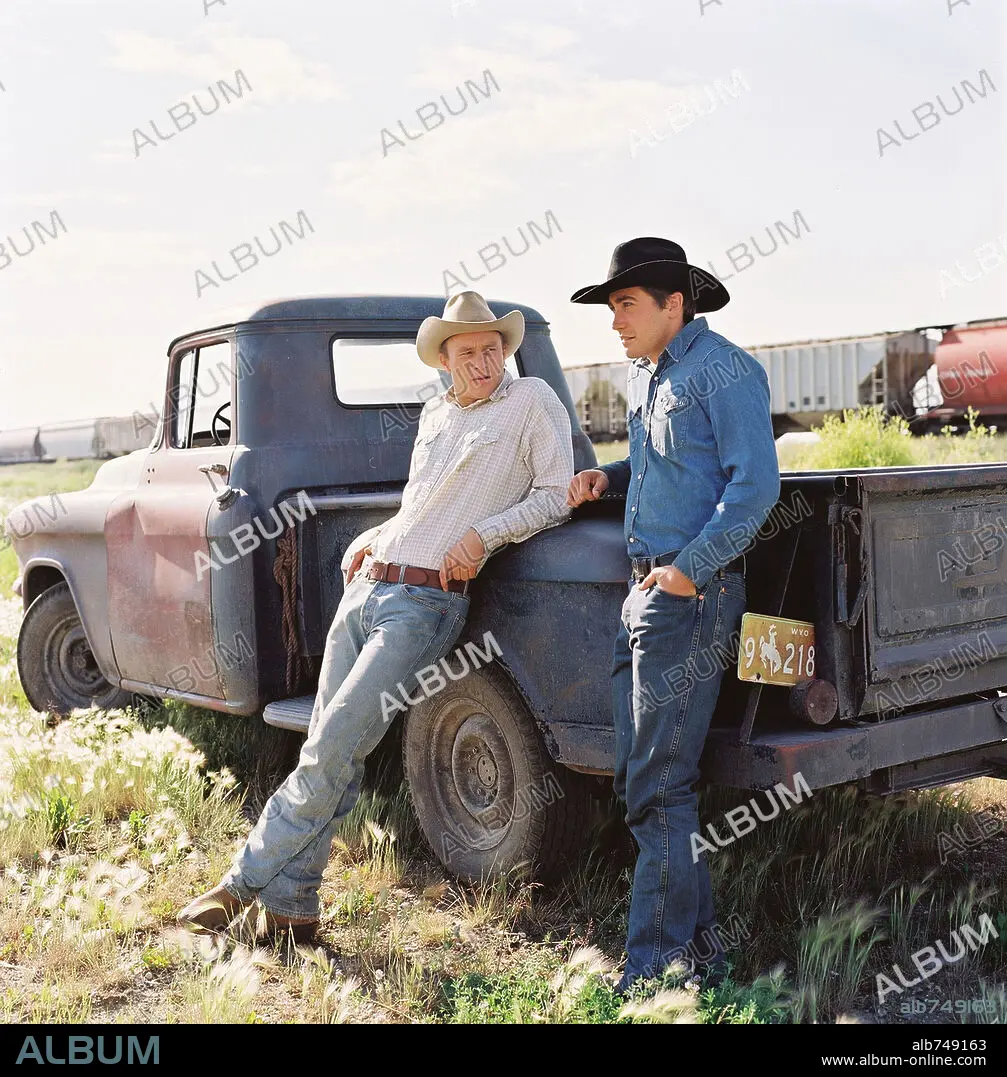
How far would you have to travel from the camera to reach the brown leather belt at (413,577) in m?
3.82

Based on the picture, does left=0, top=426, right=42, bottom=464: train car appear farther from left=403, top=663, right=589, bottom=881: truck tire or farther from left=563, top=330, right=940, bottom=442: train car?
left=403, top=663, right=589, bottom=881: truck tire

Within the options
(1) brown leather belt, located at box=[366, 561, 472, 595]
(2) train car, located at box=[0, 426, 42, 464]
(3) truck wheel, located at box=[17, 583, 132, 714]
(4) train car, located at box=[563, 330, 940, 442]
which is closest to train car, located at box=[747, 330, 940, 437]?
(4) train car, located at box=[563, 330, 940, 442]

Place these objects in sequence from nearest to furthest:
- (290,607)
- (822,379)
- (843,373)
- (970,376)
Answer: (290,607) < (970,376) < (843,373) < (822,379)

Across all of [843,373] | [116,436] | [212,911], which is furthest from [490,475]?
[116,436]

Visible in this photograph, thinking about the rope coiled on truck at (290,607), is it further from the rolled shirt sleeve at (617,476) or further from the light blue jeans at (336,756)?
the rolled shirt sleeve at (617,476)

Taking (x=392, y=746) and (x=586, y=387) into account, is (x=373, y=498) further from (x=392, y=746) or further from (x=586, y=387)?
(x=586, y=387)

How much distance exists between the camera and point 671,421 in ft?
11.1

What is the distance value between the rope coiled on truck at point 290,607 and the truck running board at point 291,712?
0.31 feet

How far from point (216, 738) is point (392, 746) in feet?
3.26

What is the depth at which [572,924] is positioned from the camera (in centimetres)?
386

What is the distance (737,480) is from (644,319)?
2.00 feet

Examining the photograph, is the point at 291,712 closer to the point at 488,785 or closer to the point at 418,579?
the point at 488,785

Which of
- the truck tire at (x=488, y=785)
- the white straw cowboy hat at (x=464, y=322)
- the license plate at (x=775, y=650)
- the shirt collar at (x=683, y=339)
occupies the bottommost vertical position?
the truck tire at (x=488, y=785)

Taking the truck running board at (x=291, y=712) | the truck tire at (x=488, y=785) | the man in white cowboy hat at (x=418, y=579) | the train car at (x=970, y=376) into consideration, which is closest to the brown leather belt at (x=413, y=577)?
the man in white cowboy hat at (x=418, y=579)
